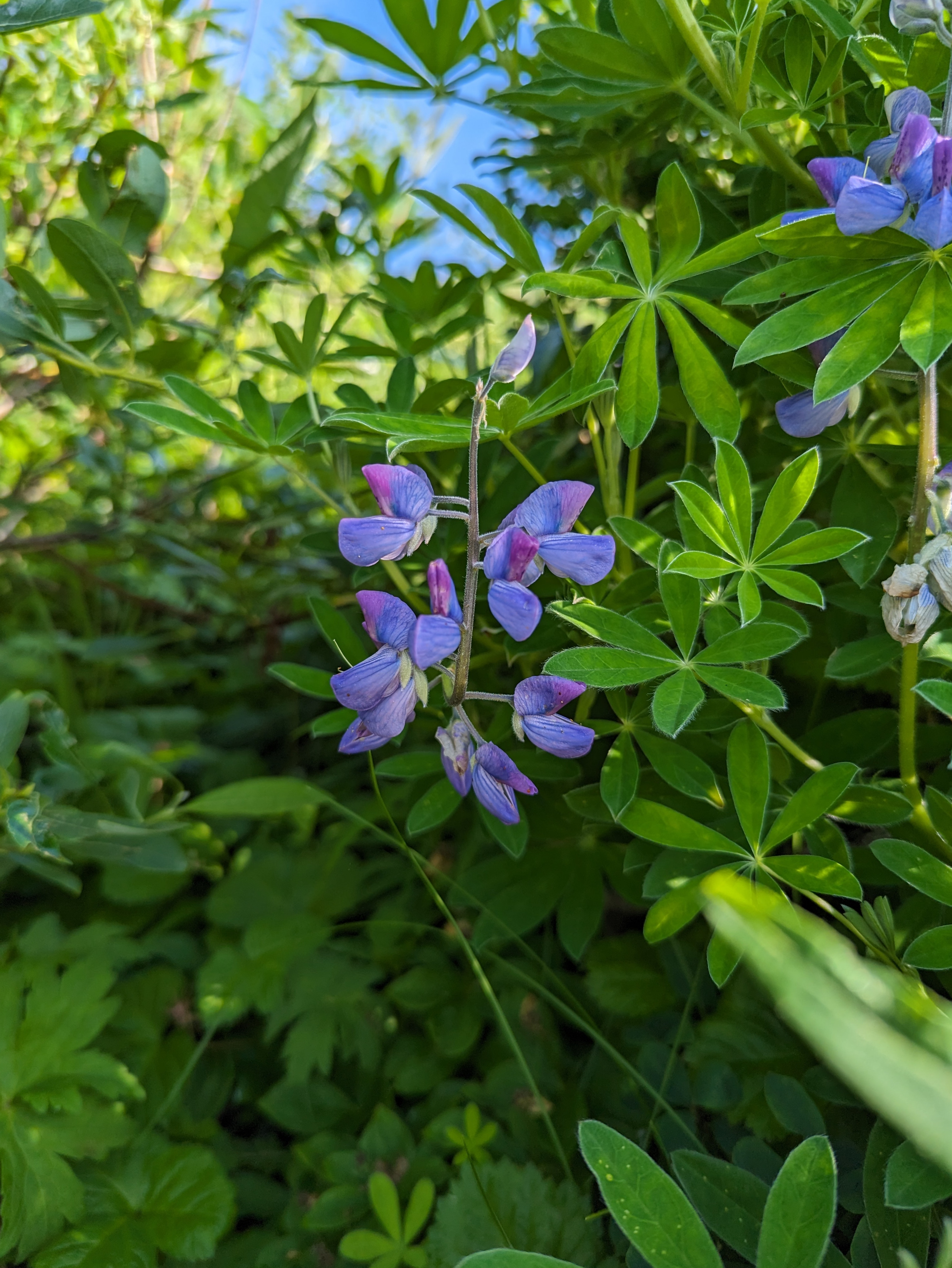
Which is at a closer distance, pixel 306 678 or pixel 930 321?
pixel 930 321

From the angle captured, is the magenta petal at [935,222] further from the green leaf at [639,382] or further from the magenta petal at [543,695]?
the magenta petal at [543,695]

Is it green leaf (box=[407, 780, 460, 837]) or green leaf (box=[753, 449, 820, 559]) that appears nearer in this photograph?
green leaf (box=[753, 449, 820, 559])

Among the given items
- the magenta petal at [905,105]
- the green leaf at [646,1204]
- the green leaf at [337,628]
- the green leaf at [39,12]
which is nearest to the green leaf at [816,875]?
the green leaf at [646,1204]

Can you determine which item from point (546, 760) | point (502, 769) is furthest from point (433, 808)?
point (502, 769)

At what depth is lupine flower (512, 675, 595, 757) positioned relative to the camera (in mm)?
729

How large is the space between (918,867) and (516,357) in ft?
1.83

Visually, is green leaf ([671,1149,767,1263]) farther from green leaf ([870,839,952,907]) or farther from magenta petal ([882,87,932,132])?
magenta petal ([882,87,932,132])

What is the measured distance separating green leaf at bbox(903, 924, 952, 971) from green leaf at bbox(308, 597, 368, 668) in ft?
1.97

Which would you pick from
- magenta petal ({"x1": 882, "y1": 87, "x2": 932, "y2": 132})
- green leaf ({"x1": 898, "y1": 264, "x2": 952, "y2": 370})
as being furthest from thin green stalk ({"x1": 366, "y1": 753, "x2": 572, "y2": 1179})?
magenta petal ({"x1": 882, "y1": 87, "x2": 932, "y2": 132})

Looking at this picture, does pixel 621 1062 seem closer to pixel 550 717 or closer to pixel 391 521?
pixel 550 717

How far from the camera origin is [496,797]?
746 millimetres

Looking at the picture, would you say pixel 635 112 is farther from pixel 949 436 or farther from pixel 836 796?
pixel 836 796

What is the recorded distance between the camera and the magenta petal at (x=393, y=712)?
72 centimetres

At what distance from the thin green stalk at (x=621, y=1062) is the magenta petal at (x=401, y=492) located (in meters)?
0.54
